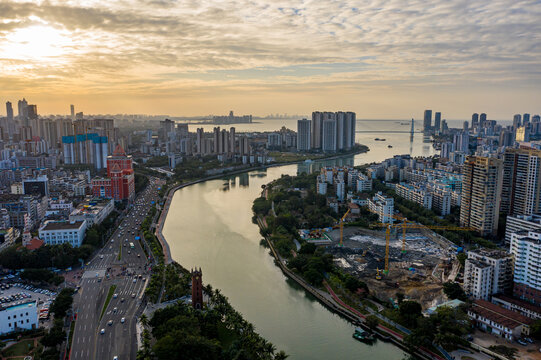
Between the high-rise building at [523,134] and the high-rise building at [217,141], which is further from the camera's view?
the high-rise building at [523,134]

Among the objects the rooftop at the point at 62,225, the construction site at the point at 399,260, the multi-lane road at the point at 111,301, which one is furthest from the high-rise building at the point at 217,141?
the rooftop at the point at 62,225

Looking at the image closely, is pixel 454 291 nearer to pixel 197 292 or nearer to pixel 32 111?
pixel 197 292

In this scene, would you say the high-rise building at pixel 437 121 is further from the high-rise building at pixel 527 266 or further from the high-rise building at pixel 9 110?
the high-rise building at pixel 527 266

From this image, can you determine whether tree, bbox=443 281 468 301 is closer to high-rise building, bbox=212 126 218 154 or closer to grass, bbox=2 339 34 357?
grass, bbox=2 339 34 357

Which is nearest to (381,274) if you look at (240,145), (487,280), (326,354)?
(487,280)

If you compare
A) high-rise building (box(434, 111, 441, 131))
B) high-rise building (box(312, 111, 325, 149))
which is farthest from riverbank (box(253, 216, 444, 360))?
high-rise building (box(434, 111, 441, 131))

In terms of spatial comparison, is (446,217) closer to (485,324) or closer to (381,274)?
(381,274)

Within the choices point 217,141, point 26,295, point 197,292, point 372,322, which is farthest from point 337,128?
point 26,295
